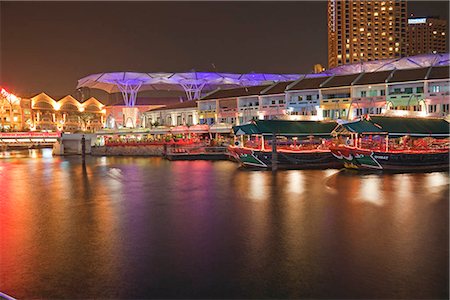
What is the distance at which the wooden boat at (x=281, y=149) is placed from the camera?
102 ft

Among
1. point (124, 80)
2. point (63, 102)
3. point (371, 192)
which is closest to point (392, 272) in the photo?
point (371, 192)

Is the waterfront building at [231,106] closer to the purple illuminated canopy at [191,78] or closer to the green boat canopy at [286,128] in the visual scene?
the purple illuminated canopy at [191,78]

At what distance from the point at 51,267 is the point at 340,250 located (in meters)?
6.84

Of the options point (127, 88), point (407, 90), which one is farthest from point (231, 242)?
point (127, 88)

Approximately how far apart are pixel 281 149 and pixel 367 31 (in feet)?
322

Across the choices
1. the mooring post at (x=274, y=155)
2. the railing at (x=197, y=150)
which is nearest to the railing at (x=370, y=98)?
the railing at (x=197, y=150)

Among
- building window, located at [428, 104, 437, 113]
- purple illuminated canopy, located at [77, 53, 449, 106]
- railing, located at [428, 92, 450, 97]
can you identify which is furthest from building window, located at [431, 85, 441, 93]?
purple illuminated canopy, located at [77, 53, 449, 106]

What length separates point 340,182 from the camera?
23.1 metres

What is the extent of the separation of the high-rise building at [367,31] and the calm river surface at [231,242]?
4067 inches

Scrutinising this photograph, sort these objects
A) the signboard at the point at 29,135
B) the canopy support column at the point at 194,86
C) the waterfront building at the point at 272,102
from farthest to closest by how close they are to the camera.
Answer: the canopy support column at the point at 194,86, the signboard at the point at 29,135, the waterfront building at the point at 272,102

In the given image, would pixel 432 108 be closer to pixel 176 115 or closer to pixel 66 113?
pixel 176 115

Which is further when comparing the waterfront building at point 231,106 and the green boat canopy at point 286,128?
the waterfront building at point 231,106

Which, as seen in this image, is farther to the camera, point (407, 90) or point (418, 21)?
point (418, 21)

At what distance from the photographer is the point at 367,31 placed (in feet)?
384
